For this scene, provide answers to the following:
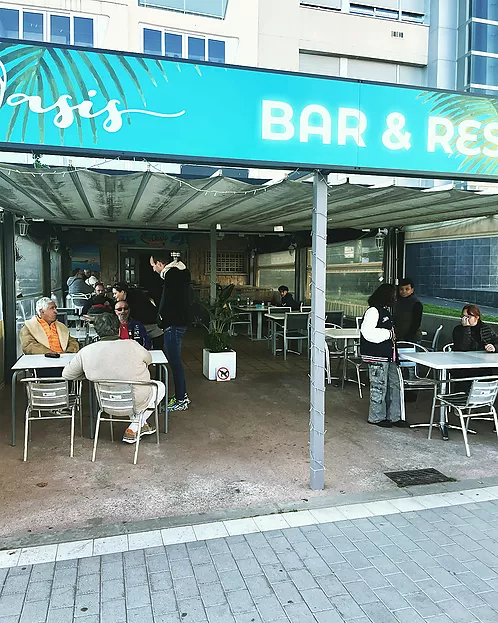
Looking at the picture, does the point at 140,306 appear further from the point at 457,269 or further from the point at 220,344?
the point at 457,269

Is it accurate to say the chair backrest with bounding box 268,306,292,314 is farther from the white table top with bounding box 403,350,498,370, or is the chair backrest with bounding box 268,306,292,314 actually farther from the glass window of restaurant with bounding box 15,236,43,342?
the white table top with bounding box 403,350,498,370

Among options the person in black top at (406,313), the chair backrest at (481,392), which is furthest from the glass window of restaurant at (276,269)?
the chair backrest at (481,392)

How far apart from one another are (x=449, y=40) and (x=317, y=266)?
1409 cm

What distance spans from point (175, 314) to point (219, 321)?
5.43 feet

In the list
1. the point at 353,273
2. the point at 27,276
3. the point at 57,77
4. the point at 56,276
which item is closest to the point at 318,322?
the point at 57,77

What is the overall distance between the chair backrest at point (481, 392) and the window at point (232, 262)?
11.8 meters

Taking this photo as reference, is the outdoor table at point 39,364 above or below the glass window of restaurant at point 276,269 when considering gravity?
below

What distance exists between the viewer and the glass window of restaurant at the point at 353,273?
985 cm

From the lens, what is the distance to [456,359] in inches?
196

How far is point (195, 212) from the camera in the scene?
694 centimetres

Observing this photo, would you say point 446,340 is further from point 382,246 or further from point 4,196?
point 4,196

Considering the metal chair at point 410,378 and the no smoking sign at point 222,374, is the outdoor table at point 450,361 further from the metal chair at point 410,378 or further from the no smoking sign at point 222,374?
the no smoking sign at point 222,374

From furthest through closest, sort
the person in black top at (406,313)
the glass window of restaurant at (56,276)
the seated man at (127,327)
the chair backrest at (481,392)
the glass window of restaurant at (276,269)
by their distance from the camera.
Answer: the glass window of restaurant at (276,269), the glass window of restaurant at (56,276), the person in black top at (406,313), the seated man at (127,327), the chair backrest at (481,392)

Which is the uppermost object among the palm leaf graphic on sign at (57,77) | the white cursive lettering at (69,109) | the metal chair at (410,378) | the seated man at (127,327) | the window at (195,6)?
the window at (195,6)
